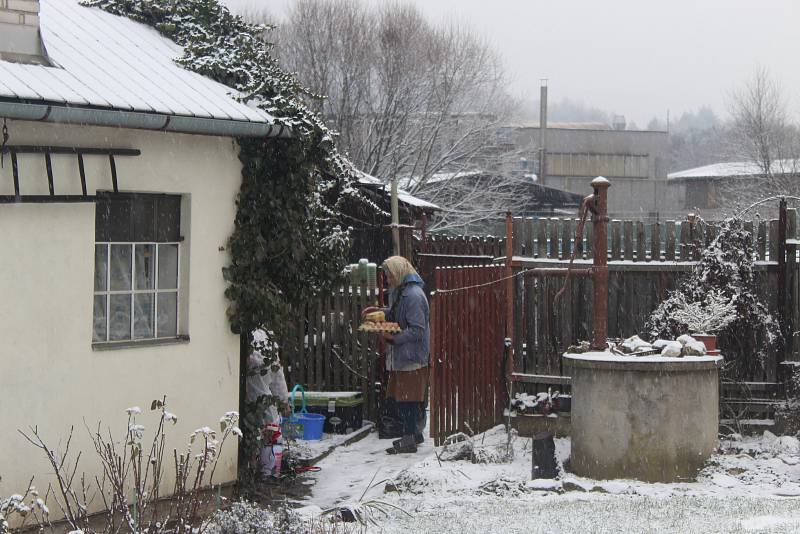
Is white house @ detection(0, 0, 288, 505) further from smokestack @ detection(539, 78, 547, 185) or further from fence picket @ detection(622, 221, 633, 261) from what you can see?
smokestack @ detection(539, 78, 547, 185)

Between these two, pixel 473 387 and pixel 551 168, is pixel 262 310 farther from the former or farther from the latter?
pixel 551 168

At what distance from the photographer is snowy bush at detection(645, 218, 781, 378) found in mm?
10117

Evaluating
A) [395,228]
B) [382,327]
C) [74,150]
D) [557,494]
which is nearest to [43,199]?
[74,150]

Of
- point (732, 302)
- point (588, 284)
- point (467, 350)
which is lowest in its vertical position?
point (467, 350)

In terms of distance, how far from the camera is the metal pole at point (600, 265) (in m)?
9.42

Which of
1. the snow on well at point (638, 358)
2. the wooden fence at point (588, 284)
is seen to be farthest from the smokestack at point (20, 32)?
the snow on well at point (638, 358)

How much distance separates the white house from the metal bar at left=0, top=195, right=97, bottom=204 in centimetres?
2

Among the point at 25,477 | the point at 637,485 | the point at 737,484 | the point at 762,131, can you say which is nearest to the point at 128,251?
the point at 25,477

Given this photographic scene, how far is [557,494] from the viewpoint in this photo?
27.5 feet

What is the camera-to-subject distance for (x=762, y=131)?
146ft

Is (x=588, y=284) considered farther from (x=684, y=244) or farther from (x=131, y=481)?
(x=131, y=481)

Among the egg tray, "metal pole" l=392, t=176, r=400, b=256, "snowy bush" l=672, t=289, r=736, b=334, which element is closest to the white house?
the egg tray

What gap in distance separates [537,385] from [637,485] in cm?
217

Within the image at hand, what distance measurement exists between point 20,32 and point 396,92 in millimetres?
26288
